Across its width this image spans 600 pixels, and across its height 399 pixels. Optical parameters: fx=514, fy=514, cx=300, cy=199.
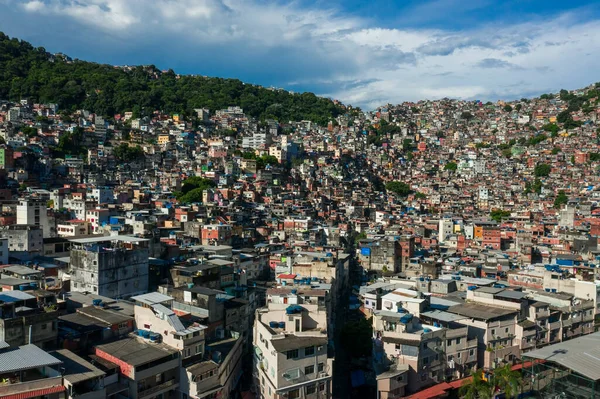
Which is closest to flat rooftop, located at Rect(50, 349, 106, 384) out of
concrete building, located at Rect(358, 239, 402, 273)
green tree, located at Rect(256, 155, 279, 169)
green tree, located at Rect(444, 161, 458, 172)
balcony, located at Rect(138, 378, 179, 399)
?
balcony, located at Rect(138, 378, 179, 399)

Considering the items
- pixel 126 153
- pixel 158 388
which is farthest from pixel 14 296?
pixel 126 153

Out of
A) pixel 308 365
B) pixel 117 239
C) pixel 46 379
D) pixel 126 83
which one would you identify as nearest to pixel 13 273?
pixel 117 239

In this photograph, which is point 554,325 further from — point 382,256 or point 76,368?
point 76,368

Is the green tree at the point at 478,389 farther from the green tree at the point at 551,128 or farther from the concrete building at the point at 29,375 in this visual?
the green tree at the point at 551,128

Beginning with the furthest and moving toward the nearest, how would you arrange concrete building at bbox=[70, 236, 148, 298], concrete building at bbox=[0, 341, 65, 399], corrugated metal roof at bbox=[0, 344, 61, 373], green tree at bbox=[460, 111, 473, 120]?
green tree at bbox=[460, 111, 473, 120]
concrete building at bbox=[70, 236, 148, 298]
corrugated metal roof at bbox=[0, 344, 61, 373]
concrete building at bbox=[0, 341, 65, 399]

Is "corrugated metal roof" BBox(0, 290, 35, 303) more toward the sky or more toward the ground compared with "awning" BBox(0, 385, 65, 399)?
more toward the sky

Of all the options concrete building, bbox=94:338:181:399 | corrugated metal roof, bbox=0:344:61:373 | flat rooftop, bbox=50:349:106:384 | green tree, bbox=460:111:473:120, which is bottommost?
concrete building, bbox=94:338:181:399

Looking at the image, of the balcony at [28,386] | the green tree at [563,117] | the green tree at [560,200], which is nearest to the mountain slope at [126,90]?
the green tree at [563,117]

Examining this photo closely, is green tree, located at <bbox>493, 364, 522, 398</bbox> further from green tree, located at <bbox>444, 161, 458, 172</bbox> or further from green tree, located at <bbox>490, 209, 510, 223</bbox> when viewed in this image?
green tree, located at <bbox>444, 161, 458, 172</bbox>
